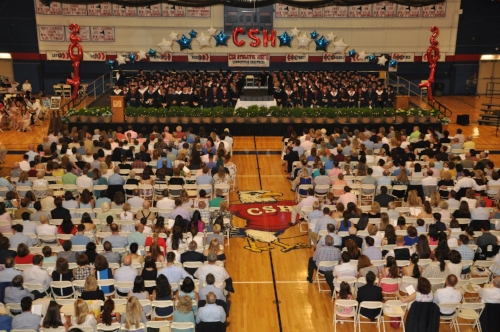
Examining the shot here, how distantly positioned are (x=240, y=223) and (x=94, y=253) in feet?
17.1

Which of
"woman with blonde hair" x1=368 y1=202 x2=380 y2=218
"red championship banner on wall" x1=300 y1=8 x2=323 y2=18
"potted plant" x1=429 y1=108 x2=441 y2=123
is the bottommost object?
"woman with blonde hair" x1=368 y1=202 x2=380 y2=218

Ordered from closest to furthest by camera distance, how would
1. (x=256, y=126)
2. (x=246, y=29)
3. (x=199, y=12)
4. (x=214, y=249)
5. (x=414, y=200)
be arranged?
1. (x=214, y=249)
2. (x=414, y=200)
3. (x=256, y=126)
4. (x=246, y=29)
5. (x=199, y=12)

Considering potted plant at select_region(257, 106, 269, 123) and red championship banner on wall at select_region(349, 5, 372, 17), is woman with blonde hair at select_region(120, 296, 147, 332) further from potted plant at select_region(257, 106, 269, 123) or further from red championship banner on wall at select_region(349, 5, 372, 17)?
red championship banner on wall at select_region(349, 5, 372, 17)

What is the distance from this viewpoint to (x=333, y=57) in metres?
34.6

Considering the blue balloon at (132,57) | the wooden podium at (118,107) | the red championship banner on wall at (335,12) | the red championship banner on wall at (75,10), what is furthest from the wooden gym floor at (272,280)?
the red championship banner on wall at (335,12)

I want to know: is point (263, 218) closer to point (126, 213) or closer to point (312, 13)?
point (126, 213)

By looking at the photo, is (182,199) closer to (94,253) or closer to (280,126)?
(94,253)

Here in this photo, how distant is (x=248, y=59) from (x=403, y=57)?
9.22 metres

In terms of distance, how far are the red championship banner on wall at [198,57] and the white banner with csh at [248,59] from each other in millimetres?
1298

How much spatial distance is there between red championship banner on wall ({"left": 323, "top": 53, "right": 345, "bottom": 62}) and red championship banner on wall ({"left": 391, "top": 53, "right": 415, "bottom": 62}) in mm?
2996

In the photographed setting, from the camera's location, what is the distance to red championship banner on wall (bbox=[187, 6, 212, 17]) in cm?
3349

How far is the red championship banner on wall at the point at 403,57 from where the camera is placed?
113ft

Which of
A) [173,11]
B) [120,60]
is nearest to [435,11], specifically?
[173,11]

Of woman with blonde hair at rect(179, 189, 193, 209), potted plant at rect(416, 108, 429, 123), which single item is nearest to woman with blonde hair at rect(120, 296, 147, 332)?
woman with blonde hair at rect(179, 189, 193, 209)
